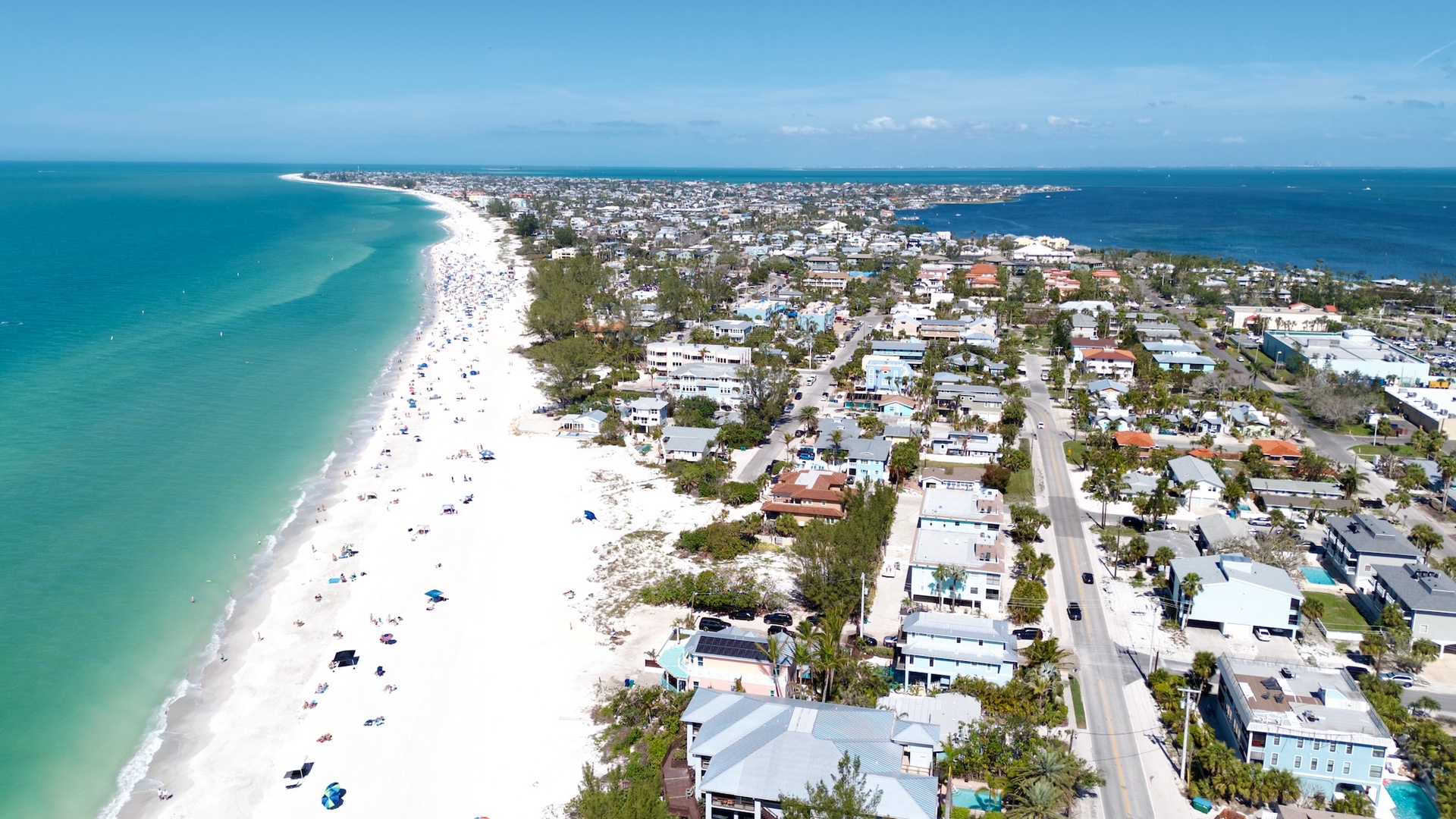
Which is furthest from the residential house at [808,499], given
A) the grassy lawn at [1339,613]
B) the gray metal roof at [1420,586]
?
the gray metal roof at [1420,586]

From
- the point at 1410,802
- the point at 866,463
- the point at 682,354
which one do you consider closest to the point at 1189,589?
the point at 1410,802

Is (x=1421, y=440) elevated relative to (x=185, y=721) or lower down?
elevated

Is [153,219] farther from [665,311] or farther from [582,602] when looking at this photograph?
[582,602]

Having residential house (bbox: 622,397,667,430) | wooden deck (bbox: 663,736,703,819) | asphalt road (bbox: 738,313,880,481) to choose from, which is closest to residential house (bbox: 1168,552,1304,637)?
wooden deck (bbox: 663,736,703,819)

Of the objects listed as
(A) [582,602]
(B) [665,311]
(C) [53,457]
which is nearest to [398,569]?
(A) [582,602]

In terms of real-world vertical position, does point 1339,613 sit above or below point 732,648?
below

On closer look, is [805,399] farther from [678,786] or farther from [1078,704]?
[678,786]
